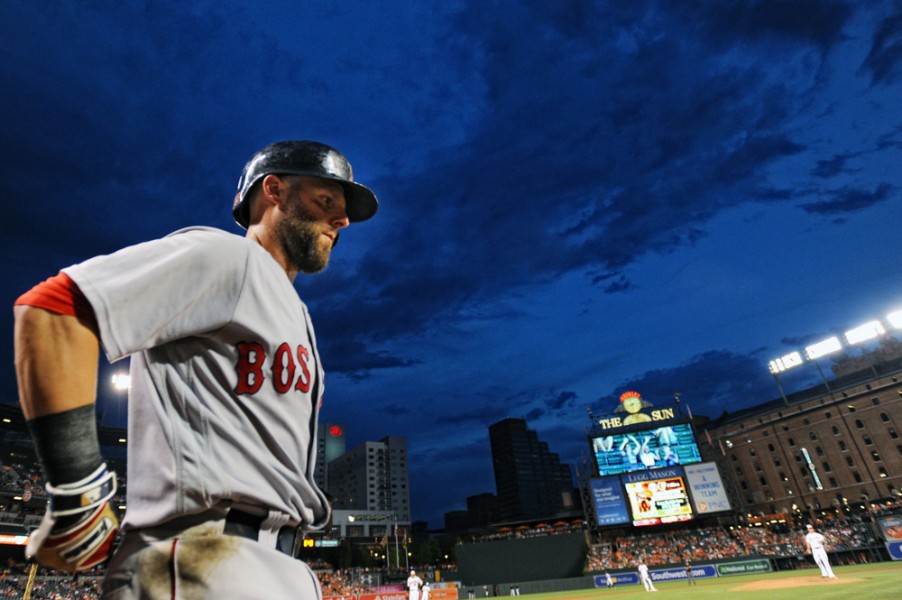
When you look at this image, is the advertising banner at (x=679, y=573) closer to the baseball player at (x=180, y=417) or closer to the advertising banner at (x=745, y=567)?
the advertising banner at (x=745, y=567)

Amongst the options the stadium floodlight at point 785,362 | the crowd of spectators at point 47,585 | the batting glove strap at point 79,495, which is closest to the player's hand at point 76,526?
the batting glove strap at point 79,495

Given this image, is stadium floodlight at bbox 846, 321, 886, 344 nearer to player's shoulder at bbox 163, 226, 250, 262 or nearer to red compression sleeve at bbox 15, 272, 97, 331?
player's shoulder at bbox 163, 226, 250, 262

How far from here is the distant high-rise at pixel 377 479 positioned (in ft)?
366

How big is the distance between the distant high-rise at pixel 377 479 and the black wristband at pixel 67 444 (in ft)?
383

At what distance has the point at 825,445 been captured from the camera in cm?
7669

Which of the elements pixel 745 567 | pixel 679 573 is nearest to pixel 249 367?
pixel 679 573

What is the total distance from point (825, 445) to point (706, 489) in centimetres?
5149

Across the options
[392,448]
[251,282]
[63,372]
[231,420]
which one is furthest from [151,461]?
[392,448]

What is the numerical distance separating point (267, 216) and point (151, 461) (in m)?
1.18

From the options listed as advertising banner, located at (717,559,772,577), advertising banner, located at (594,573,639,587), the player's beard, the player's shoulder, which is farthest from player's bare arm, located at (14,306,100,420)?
advertising banner, located at (594,573,639,587)

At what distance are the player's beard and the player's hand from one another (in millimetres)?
1146

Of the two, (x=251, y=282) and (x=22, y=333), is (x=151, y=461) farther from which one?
(x=251, y=282)

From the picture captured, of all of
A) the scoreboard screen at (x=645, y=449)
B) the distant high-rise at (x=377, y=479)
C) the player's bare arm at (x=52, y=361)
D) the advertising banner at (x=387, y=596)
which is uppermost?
the distant high-rise at (x=377, y=479)

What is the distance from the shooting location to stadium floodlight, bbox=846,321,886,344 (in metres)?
69.3
